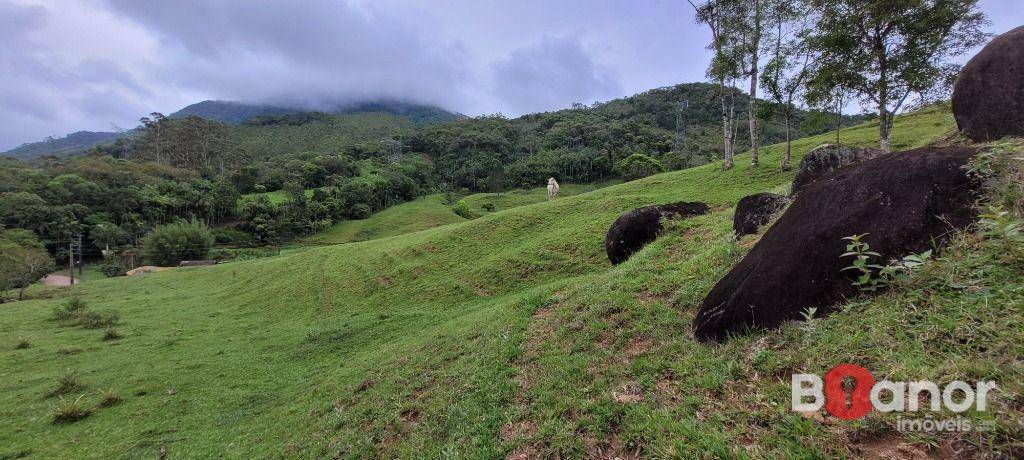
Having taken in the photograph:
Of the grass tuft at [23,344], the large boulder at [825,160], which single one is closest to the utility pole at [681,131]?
the large boulder at [825,160]

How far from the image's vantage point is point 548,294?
1155 centimetres

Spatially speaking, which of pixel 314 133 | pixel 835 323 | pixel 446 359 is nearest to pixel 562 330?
pixel 446 359

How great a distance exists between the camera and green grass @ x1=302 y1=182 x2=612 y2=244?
7581 cm

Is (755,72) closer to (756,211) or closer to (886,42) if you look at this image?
(886,42)

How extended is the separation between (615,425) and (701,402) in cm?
100

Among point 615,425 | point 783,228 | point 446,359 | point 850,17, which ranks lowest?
point 446,359

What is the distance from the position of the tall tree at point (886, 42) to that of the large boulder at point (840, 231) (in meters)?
18.5

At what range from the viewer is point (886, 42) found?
1845 centimetres

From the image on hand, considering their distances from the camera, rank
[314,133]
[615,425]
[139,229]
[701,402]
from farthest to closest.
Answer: [314,133] < [139,229] < [615,425] < [701,402]

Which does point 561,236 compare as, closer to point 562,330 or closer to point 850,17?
point 562,330

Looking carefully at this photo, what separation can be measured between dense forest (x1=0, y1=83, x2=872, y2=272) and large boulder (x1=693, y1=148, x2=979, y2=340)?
23623 mm

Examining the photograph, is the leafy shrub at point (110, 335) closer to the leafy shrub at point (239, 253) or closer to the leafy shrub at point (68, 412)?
the leafy shrub at point (68, 412)

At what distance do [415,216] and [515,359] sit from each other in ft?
258

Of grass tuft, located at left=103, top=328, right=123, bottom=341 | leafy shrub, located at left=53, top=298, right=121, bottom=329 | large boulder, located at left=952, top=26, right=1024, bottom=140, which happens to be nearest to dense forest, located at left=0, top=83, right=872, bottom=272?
large boulder, located at left=952, top=26, right=1024, bottom=140
